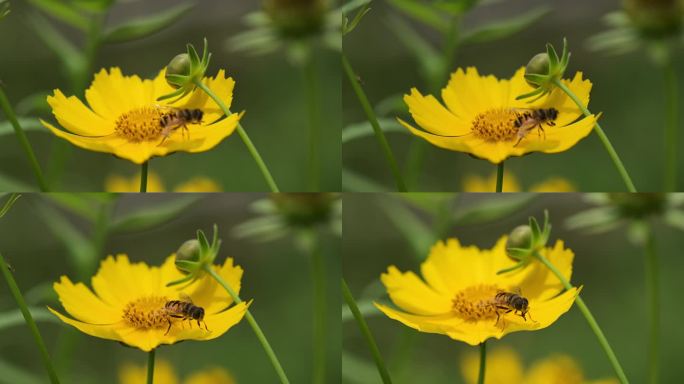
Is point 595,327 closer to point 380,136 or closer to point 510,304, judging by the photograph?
point 510,304

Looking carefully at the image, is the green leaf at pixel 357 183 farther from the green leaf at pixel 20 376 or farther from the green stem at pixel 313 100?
the green leaf at pixel 20 376

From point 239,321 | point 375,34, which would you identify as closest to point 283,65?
point 375,34

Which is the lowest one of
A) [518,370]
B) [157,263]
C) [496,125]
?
[518,370]

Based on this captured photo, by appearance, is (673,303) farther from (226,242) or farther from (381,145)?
(226,242)

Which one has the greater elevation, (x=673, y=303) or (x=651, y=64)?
(x=651, y=64)

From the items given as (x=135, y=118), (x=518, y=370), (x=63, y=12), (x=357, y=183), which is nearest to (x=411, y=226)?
(x=357, y=183)

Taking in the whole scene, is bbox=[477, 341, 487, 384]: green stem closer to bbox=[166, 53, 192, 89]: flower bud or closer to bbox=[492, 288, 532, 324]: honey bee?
bbox=[492, 288, 532, 324]: honey bee
